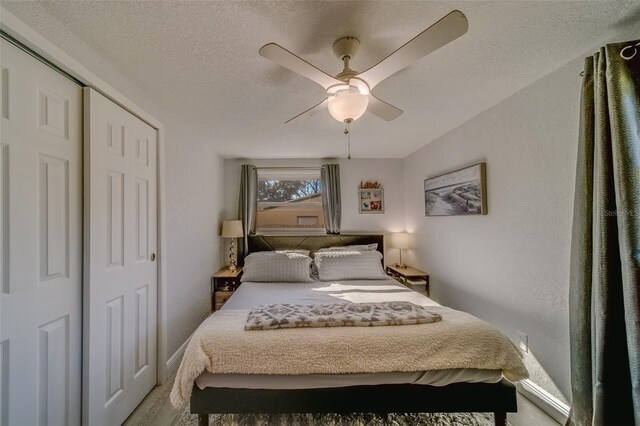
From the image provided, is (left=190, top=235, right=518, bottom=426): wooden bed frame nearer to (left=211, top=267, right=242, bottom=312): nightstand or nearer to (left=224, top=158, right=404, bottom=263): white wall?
(left=211, top=267, right=242, bottom=312): nightstand

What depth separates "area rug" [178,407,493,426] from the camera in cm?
159

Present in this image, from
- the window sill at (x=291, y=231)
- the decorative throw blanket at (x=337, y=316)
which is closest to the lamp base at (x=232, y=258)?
the window sill at (x=291, y=231)

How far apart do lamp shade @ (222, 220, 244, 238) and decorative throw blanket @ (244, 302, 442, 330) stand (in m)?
1.82

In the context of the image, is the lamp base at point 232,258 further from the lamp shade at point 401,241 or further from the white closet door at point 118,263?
the lamp shade at point 401,241

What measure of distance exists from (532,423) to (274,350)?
5.74ft

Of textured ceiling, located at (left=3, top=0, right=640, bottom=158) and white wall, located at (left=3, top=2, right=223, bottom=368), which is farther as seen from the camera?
white wall, located at (left=3, top=2, right=223, bottom=368)

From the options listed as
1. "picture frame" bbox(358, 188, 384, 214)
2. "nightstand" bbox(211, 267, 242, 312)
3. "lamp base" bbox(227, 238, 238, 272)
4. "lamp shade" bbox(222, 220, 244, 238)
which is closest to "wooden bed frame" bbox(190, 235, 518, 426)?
"nightstand" bbox(211, 267, 242, 312)

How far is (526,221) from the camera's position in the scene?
6.12 feet

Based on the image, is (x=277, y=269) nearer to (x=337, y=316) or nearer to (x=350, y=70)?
(x=337, y=316)

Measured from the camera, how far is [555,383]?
5.37 feet

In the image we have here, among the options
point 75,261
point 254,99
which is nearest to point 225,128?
point 254,99

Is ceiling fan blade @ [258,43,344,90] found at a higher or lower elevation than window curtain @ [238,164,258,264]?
higher

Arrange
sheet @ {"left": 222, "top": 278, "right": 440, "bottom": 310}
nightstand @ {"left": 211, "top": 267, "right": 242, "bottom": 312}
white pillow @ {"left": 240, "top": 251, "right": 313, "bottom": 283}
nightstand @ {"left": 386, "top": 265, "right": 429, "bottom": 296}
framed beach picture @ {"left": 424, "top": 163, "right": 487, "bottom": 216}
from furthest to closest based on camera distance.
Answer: nightstand @ {"left": 386, "top": 265, "right": 429, "bottom": 296}
nightstand @ {"left": 211, "top": 267, "right": 242, "bottom": 312}
white pillow @ {"left": 240, "top": 251, "right": 313, "bottom": 283}
framed beach picture @ {"left": 424, "top": 163, "right": 487, "bottom": 216}
sheet @ {"left": 222, "top": 278, "right": 440, "bottom": 310}

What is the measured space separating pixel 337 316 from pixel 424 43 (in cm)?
154
